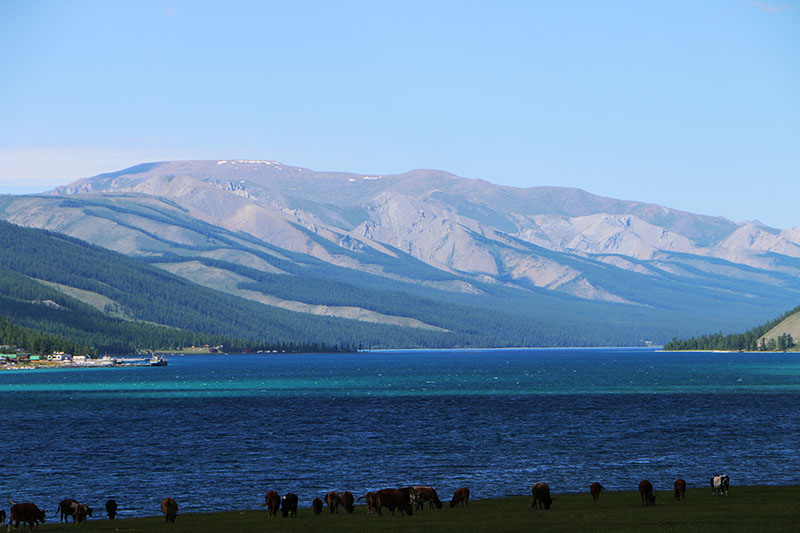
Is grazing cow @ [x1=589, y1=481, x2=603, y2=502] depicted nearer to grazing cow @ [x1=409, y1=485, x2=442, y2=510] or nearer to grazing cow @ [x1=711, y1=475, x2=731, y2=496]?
grazing cow @ [x1=711, y1=475, x2=731, y2=496]

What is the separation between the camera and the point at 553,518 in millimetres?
57250

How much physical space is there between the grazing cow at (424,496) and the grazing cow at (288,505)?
21.1 ft

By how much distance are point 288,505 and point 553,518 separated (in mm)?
14147

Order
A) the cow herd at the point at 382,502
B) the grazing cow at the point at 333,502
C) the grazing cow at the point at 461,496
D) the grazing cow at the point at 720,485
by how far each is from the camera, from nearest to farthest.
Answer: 1. the cow herd at the point at 382,502
2. the grazing cow at the point at 333,502
3. the grazing cow at the point at 461,496
4. the grazing cow at the point at 720,485

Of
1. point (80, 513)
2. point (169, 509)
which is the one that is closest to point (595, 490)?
point (169, 509)

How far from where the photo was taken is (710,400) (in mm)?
163250

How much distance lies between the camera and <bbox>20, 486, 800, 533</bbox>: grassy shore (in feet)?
177

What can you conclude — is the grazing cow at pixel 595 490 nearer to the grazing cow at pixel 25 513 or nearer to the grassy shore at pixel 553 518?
the grassy shore at pixel 553 518

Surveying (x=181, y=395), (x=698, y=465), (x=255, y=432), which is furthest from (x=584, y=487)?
(x=181, y=395)

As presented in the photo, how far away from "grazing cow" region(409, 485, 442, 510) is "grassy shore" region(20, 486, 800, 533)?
0.57 m

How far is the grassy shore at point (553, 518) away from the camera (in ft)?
177

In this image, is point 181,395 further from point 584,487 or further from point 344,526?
point 344,526

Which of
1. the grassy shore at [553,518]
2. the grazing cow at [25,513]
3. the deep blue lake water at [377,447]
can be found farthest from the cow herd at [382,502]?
the deep blue lake water at [377,447]

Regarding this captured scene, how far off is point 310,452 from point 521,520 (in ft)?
146
